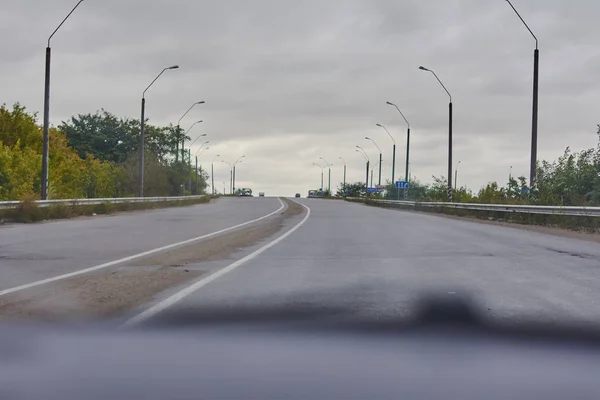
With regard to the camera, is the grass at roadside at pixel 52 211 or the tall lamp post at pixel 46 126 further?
the tall lamp post at pixel 46 126

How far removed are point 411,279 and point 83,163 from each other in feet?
220

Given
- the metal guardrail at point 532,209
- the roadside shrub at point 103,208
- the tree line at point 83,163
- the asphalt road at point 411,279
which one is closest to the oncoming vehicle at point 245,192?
the tree line at point 83,163

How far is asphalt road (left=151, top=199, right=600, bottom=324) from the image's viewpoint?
27.5ft

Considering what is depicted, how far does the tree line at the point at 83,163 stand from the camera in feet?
148

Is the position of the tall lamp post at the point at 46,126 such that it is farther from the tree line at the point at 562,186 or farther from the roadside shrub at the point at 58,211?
the tree line at the point at 562,186

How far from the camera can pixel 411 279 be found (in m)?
10.6

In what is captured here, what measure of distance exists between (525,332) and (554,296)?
2435mm

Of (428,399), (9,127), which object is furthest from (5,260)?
(9,127)

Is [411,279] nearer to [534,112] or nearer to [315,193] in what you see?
[534,112]

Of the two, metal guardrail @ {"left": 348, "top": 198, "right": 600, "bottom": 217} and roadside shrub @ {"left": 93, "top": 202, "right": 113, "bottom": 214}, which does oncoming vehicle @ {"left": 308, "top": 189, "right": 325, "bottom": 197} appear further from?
roadside shrub @ {"left": 93, "top": 202, "right": 113, "bottom": 214}

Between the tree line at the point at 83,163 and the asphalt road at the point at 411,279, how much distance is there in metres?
20.3

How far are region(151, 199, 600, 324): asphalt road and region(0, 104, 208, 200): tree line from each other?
2028cm

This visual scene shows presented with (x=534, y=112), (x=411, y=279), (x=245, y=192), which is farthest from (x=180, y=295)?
(x=245, y=192)

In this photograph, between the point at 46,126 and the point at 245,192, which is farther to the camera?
the point at 245,192
